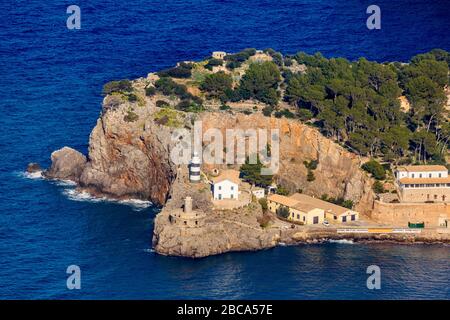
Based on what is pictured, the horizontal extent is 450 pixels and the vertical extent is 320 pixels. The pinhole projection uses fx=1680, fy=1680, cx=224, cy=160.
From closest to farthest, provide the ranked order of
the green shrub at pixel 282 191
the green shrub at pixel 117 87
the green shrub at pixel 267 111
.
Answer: the green shrub at pixel 282 191 → the green shrub at pixel 267 111 → the green shrub at pixel 117 87

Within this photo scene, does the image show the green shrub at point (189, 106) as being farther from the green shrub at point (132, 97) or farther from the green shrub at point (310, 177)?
the green shrub at point (310, 177)

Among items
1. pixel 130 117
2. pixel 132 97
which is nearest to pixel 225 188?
pixel 130 117

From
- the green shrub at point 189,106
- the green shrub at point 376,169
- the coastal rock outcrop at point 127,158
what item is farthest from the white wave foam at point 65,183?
the green shrub at point 376,169

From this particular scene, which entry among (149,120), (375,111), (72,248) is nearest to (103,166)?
(149,120)

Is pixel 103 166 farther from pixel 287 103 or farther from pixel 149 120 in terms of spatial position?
pixel 287 103
